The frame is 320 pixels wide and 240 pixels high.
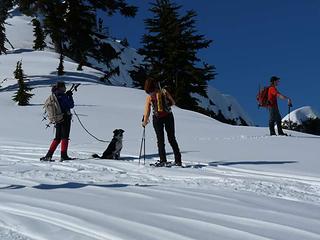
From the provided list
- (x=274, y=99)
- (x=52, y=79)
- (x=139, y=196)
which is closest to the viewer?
(x=139, y=196)

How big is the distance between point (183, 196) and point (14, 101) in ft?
57.2

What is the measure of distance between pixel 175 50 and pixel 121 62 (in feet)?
174

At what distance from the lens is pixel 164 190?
6602 mm

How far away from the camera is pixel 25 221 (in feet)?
15.4

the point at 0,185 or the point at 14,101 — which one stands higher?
the point at 14,101

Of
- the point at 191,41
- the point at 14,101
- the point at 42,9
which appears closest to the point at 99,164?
the point at 14,101

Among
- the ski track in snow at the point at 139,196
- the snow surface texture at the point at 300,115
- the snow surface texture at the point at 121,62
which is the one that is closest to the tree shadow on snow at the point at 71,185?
the ski track in snow at the point at 139,196

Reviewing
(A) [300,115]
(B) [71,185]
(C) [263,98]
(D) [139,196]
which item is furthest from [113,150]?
(A) [300,115]

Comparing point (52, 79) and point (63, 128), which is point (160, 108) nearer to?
point (63, 128)

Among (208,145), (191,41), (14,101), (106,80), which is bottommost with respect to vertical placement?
(208,145)

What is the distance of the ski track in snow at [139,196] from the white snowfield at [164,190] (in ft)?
0.04

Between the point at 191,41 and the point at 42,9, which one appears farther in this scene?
the point at 191,41

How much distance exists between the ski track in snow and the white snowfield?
11 mm

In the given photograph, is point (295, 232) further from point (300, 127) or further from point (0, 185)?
point (300, 127)
